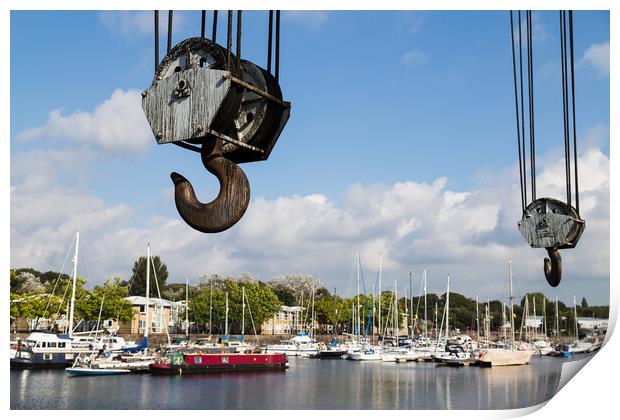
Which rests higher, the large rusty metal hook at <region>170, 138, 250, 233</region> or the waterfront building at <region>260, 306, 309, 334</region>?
the large rusty metal hook at <region>170, 138, 250, 233</region>

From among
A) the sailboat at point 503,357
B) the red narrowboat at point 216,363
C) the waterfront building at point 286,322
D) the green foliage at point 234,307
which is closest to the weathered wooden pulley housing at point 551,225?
the red narrowboat at point 216,363

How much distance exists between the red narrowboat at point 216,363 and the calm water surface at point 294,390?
451mm

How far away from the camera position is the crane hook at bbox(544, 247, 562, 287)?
4.22 meters

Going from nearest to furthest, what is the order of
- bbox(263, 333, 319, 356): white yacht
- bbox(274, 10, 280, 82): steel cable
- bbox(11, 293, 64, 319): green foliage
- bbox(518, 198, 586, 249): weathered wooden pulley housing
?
1. bbox(274, 10, 280, 82): steel cable
2. bbox(518, 198, 586, 249): weathered wooden pulley housing
3. bbox(11, 293, 64, 319): green foliage
4. bbox(263, 333, 319, 356): white yacht

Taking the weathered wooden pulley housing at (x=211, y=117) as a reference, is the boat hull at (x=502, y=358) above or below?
below

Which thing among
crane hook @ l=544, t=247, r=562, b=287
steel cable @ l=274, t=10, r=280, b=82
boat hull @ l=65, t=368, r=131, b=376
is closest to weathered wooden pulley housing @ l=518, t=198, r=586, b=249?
crane hook @ l=544, t=247, r=562, b=287

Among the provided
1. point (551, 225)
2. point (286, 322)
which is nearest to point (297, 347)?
point (286, 322)

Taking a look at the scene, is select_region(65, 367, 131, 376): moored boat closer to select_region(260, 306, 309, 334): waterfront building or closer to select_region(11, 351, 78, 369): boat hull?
select_region(11, 351, 78, 369): boat hull

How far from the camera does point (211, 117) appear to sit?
1.93 m

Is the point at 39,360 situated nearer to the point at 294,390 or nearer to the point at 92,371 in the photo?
the point at 92,371

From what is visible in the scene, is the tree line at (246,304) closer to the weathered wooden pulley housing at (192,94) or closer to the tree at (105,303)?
the tree at (105,303)

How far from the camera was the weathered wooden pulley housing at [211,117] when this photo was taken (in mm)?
1945

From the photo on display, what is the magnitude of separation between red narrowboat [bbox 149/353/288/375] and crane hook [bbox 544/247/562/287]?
75.1 ft

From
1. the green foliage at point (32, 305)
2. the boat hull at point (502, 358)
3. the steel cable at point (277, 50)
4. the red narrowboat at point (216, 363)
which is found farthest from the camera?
the boat hull at point (502, 358)
